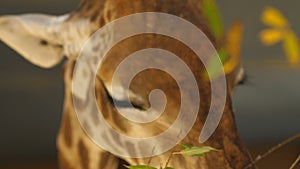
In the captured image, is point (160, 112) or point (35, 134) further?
point (35, 134)

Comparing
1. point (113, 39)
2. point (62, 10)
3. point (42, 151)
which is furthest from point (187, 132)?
point (42, 151)

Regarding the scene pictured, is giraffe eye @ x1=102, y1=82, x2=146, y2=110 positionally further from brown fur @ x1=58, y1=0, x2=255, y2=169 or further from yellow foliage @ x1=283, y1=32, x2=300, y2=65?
yellow foliage @ x1=283, y1=32, x2=300, y2=65

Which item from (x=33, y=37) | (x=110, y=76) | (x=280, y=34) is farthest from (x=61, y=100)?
(x=280, y=34)

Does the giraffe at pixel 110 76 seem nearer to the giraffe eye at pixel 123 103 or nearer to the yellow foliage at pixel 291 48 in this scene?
the giraffe eye at pixel 123 103

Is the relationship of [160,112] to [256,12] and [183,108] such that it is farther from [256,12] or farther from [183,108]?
[256,12]

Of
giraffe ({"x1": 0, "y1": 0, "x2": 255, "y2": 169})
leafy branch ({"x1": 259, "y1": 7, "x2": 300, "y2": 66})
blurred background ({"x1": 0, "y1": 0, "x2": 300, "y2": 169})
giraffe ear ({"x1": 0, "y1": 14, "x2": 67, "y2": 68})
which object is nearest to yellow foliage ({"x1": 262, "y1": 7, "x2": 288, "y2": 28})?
leafy branch ({"x1": 259, "y1": 7, "x2": 300, "y2": 66})

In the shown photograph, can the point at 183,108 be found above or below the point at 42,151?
above
